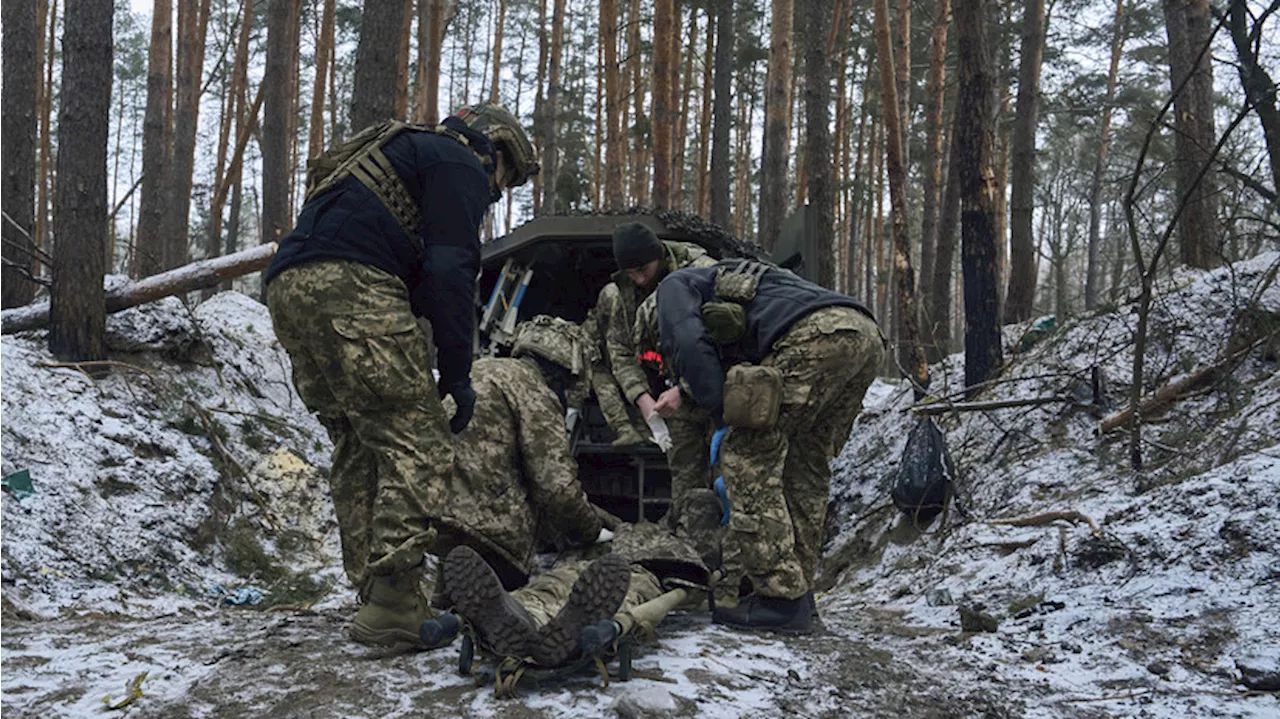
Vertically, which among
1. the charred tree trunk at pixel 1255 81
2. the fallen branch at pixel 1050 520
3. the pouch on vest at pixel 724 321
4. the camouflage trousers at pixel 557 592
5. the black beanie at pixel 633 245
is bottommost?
the camouflage trousers at pixel 557 592

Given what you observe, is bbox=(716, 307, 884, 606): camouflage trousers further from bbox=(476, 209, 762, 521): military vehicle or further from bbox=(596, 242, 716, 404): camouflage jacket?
bbox=(476, 209, 762, 521): military vehicle

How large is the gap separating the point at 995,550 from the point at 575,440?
286 cm

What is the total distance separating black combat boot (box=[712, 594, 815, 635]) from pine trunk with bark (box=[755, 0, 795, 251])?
674 centimetres

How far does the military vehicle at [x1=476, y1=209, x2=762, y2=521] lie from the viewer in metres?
6.39

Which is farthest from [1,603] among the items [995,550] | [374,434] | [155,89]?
[155,89]

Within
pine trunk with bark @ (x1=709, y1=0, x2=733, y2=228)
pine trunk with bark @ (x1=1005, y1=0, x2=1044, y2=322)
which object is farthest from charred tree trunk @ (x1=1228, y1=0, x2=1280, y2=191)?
pine trunk with bark @ (x1=709, y1=0, x2=733, y2=228)

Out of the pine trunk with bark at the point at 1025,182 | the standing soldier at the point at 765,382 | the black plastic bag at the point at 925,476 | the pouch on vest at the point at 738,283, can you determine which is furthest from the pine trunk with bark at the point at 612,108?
the standing soldier at the point at 765,382

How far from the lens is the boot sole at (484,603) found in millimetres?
2359

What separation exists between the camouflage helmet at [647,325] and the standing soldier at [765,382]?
0.54m

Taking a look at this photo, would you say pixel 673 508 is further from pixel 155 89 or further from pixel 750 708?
pixel 155 89

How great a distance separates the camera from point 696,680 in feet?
8.48

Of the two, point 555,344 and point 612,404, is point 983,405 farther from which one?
point 555,344

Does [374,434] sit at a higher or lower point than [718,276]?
lower

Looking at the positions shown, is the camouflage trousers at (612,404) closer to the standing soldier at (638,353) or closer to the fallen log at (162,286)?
the standing soldier at (638,353)
